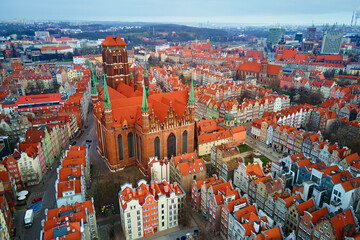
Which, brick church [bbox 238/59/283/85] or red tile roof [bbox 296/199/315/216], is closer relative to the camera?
red tile roof [bbox 296/199/315/216]

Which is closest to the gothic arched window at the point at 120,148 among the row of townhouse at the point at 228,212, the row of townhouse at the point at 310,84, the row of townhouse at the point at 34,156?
the row of townhouse at the point at 34,156

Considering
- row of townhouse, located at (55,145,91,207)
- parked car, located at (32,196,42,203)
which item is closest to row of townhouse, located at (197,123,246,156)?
row of townhouse, located at (55,145,91,207)

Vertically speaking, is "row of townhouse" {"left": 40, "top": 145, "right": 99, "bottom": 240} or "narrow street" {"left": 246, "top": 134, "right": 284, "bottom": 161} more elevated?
"row of townhouse" {"left": 40, "top": 145, "right": 99, "bottom": 240}

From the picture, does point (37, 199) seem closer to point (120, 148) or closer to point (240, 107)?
point (120, 148)

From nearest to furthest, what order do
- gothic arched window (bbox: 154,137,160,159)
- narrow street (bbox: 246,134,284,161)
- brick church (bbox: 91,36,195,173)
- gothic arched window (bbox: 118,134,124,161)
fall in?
brick church (bbox: 91,36,195,173) → gothic arched window (bbox: 154,137,160,159) → gothic arched window (bbox: 118,134,124,161) → narrow street (bbox: 246,134,284,161)

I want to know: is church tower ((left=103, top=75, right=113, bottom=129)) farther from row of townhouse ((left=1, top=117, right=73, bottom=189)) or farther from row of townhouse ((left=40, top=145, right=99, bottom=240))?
row of townhouse ((left=1, top=117, right=73, bottom=189))

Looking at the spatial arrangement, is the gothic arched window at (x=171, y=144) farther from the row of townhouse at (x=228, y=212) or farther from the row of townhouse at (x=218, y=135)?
the row of townhouse at (x=228, y=212)
